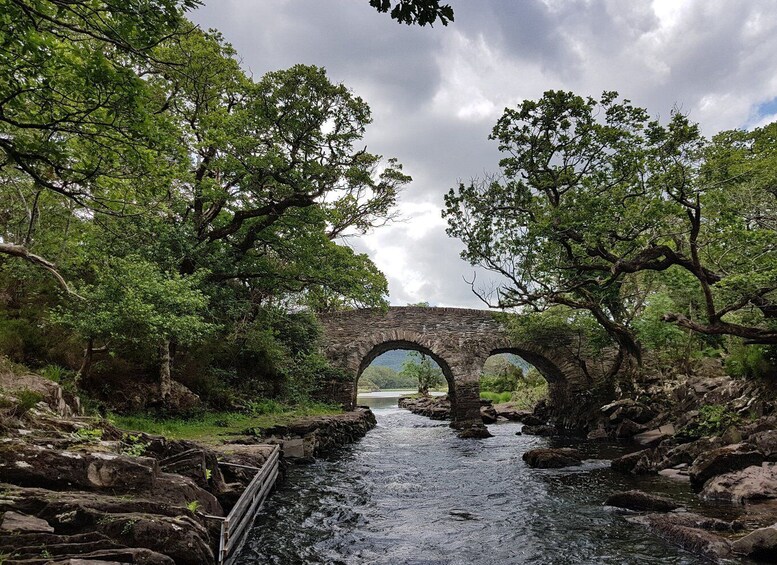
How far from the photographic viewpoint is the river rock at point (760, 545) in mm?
5297

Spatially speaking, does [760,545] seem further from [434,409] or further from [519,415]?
[434,409]

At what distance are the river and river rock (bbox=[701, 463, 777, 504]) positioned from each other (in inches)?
17.3

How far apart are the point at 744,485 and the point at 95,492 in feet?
31.7

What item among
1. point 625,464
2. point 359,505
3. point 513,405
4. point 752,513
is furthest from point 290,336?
point 513,405

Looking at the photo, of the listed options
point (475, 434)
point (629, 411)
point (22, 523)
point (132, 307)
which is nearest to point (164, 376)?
point (132, 307)

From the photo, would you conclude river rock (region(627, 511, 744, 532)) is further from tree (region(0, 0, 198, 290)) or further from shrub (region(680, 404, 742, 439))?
tree (region(0, 0, 198, 290))

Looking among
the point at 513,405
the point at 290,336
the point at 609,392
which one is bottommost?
the point at 513,405

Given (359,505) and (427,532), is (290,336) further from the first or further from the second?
(427,532)

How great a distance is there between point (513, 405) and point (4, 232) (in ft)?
92.1

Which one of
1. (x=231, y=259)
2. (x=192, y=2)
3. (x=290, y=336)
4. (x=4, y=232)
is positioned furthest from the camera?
(x=290, y=336)

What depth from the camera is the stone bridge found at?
72.9ft

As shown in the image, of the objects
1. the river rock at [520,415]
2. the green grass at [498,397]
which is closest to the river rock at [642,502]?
the river rock at [520,415]

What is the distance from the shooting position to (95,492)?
4648mm

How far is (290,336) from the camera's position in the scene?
63.3 feet
